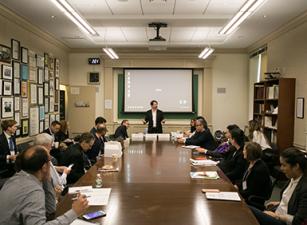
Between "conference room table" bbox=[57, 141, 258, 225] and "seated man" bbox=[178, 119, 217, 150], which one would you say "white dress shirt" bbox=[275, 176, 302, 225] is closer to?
"conference room table" bbox=[57, 141, 258, 225]

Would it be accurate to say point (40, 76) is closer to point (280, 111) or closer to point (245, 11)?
point (245, 11)

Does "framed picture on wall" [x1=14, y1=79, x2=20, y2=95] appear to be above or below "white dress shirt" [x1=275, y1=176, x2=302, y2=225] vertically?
above

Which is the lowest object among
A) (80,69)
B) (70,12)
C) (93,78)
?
(93,78)

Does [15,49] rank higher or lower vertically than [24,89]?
higher

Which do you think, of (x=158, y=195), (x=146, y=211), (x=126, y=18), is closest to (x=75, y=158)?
(x=158, y=195)

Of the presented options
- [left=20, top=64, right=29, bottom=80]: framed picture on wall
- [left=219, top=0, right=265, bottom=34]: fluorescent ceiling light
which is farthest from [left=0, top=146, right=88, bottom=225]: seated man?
[left=20, top=64, right=29, bottom=80]: framed picture on wall

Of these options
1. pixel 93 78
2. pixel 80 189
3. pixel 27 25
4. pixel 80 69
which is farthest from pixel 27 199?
pixel 80 69

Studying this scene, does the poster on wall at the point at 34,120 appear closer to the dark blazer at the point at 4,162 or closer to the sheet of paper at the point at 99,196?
the dark blazer at the point at 4,162

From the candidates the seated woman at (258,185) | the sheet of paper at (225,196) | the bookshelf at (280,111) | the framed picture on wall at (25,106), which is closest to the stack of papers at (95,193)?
the sheet of paper at (225,196)

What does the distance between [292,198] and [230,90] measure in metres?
7.56

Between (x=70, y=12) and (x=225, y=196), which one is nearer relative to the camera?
(x=225, y=196)

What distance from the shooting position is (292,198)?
2.90 metres

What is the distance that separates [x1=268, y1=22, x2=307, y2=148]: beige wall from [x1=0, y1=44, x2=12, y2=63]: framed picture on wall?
5.25 m

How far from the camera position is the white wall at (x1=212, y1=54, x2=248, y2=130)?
33.5 feet
